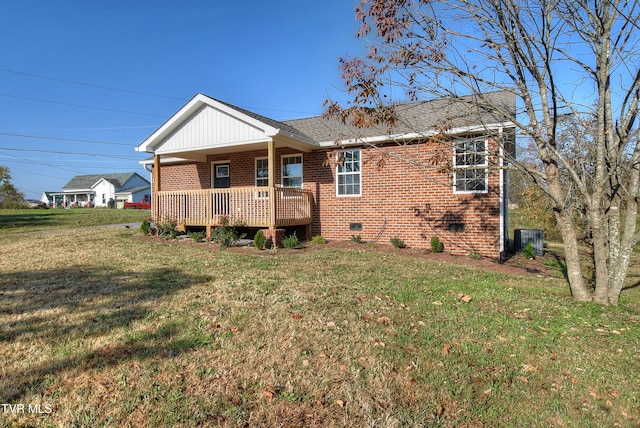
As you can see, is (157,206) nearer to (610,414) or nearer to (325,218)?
(325,218)

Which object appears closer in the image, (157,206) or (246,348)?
(246,348)

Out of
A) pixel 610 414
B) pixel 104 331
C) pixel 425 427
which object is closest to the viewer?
pixel 425 427

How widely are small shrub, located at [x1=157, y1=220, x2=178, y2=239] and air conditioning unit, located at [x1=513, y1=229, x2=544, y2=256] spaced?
10.5 metres

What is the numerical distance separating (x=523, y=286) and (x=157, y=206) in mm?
10681

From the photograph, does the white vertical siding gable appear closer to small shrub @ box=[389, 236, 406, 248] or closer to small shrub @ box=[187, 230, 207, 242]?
small shrub @ box=[187, 230, 207, 242]

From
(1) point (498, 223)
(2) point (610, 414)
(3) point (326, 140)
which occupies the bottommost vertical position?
(2) point (610, 414)

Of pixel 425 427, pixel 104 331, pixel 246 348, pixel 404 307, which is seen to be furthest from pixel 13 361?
pixel 404 307

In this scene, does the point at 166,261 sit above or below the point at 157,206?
below

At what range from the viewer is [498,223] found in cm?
964

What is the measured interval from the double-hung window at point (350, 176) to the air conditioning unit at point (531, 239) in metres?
5.04

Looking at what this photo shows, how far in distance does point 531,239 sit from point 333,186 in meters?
6.03

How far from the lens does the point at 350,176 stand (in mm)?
11688

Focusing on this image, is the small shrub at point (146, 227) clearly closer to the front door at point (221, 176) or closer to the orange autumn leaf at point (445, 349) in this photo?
the front door at point (221, 176)

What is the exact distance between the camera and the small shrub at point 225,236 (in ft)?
34.2
